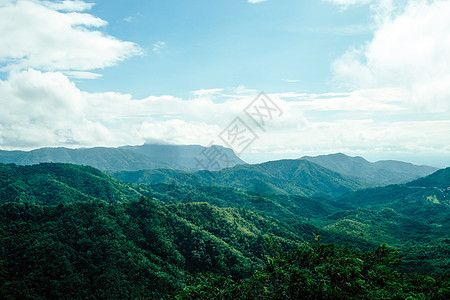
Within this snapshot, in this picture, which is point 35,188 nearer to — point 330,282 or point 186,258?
point 186,258

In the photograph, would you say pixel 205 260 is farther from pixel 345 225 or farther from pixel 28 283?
pixel 345 225

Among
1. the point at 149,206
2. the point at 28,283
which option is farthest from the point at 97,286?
the point at 149,206

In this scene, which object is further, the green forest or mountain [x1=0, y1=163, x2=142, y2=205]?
mountain [x1=0, y1=163, x2=142, y2=205]

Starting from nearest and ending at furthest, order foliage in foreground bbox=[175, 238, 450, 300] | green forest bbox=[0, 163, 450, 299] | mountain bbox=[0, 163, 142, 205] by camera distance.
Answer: foliage in foreground bbox=[175, 238, 450, 300]
green forest bbox=[0, 163, 450, 299]
mountain bbox=[0, 163, 142, 205]

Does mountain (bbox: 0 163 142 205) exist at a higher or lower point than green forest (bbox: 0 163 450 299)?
higher

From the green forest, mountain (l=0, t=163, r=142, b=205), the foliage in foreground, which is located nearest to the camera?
the foliage in foreground

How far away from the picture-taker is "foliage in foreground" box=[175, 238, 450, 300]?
30.7 meters

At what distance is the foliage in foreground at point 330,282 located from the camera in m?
30.7

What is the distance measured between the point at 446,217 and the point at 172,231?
194411 millimetres

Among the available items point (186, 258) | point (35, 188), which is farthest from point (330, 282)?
point (35, 188)

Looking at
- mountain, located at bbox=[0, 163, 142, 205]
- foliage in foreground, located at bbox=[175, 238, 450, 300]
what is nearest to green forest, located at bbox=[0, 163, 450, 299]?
foliage in foreground, located at bbox=[175, 238, 450, 300]

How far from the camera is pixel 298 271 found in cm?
3778

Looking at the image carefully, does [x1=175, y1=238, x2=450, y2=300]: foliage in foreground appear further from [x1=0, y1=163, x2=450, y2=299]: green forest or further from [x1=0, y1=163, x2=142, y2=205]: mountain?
[x1=0, y1=163, x2=142, y2=205]: mountain

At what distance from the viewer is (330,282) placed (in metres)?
32.2
